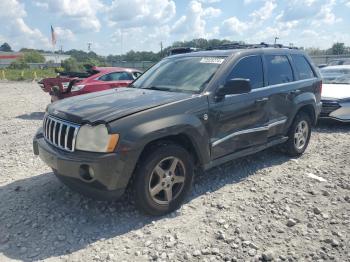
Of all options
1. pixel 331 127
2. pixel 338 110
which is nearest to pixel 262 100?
pixel 338 110

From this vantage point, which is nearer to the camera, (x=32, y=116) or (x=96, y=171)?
(x=96, y=171)

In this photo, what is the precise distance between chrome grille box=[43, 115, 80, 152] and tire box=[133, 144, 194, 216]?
2.45 ft

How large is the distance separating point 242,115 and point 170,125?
52.8 inches

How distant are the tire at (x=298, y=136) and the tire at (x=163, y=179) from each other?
99.2 inches

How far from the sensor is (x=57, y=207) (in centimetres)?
410

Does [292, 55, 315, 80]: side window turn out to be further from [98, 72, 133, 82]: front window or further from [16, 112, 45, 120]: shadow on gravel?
[16, 112, 45, 120]: shadow on gravel

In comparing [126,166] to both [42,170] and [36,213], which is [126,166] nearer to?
[36,213]

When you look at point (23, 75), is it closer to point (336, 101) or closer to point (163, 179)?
point (336, 101)

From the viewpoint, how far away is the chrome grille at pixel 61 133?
11.7 ft

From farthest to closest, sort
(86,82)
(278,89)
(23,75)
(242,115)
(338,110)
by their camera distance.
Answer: (23,75) → (86,82) → (338,110) → (278,89) → (242,115)

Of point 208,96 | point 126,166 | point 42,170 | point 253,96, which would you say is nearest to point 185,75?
point 208,96

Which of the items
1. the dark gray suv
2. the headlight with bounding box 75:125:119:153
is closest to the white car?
the dark gray suv

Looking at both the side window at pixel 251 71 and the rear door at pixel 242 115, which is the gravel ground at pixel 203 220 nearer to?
the rear door at pixel 242 115

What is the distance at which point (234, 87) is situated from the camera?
4199mm
